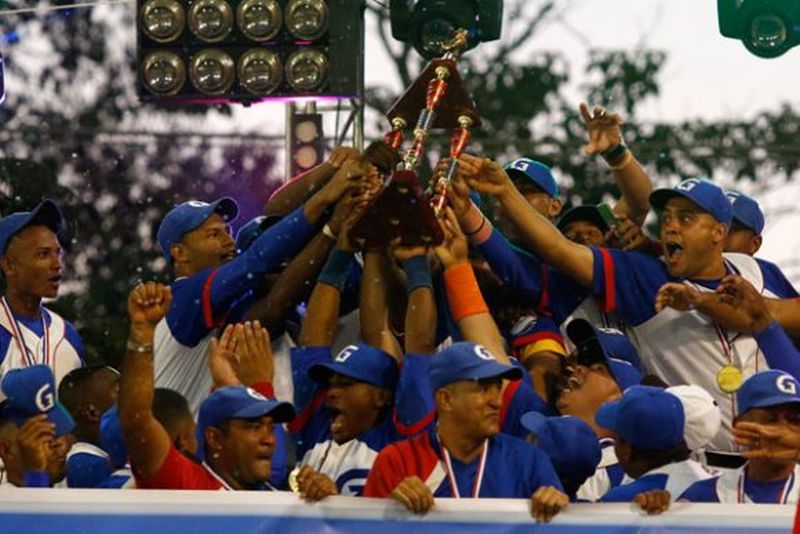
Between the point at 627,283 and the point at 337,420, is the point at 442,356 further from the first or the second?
the point at 627,283

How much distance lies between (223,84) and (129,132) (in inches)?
315

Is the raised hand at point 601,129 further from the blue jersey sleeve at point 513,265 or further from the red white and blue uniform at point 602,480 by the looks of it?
the red white and blue uniform at point 602,480

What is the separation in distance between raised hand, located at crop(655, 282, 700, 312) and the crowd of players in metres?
0.01

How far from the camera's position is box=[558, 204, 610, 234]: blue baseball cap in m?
9.62

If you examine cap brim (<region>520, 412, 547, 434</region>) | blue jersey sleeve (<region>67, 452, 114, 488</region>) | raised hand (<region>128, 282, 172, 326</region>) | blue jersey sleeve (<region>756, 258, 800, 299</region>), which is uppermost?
raised hand (<region>128, 282, 172, 326</region>)

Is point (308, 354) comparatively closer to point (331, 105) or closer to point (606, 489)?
point (606, 489)

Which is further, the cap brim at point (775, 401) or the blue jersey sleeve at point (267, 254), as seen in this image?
the blue jersey sleeve at point (267, 254)

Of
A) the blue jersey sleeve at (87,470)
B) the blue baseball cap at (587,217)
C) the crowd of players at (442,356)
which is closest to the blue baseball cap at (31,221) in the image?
the crowd of players at (442,356)

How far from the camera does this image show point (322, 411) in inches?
346

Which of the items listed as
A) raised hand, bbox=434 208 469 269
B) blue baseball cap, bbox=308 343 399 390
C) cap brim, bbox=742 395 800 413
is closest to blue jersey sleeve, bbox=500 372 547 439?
blue baseball cap, bbox=308 343 399 390

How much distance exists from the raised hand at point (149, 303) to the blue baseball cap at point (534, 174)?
2109 mm

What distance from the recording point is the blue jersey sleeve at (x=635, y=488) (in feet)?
25.6

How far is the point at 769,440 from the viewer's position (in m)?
7.99

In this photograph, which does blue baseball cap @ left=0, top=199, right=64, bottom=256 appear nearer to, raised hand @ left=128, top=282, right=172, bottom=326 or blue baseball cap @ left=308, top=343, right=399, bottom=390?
blue baseball cap @ left=308, top=343, right=399, bottom=390
